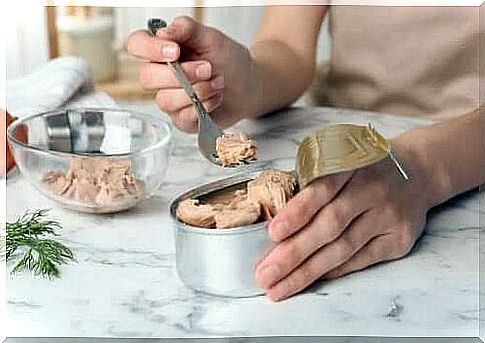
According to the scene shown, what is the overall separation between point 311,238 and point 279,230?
16 millimetres

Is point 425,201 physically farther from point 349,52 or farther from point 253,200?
point 349,52

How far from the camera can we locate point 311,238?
35 centimetres

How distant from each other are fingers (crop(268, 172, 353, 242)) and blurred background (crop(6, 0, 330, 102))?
0.54 meters

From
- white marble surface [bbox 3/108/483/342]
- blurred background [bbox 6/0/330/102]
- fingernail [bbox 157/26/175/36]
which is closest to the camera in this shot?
white marble surface [bbox 3/108/483/342]

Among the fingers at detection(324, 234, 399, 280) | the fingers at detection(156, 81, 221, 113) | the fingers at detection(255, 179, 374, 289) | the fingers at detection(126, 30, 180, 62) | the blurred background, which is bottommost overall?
the blurred background

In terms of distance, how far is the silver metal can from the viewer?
34 cm

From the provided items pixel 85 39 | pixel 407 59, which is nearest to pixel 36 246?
pixel 407 59

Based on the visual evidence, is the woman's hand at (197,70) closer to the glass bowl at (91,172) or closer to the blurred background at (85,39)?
the glass bowl at (91,172)

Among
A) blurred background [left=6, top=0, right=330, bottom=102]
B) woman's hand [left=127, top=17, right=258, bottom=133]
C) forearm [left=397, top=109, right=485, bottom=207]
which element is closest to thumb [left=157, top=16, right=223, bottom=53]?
woman's hand [left=127, top=17, right=258, bottom=133]

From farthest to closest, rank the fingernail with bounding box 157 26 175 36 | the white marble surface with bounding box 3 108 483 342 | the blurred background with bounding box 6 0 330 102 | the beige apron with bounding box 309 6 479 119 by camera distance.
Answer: the blurred background with bounding box 6 0 330 102, the beige apron with bounding box 309 6 479 119, the fingernail with bounding box 157 26 175 36, the white marble surface with bounding box 3 108 483 342

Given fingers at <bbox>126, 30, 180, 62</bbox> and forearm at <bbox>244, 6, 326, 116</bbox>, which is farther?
forearm at <bbox>244, 6, 326, 116</bbox>

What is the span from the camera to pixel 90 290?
1.16 feet

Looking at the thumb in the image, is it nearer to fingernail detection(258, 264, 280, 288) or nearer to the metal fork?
the metal fork

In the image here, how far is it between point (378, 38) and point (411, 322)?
0.91 feet
